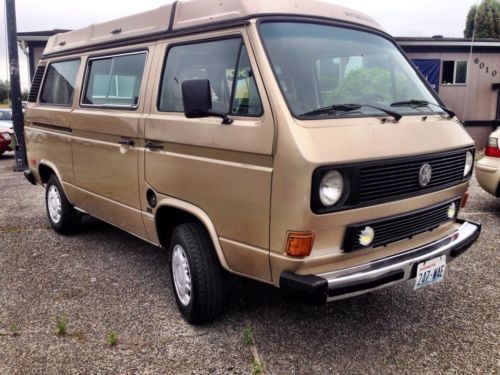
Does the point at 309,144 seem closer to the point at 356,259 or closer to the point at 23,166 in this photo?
the point at 356,259

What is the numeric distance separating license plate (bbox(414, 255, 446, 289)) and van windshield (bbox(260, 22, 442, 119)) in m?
1.00

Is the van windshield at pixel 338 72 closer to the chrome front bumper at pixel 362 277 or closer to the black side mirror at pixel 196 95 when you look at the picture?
the black side mirror at pixel 196 95

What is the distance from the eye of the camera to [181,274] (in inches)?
138

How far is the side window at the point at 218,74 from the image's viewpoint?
9.66 ft

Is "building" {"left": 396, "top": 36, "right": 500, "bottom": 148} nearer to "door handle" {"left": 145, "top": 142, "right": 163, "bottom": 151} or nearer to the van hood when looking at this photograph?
the van hood

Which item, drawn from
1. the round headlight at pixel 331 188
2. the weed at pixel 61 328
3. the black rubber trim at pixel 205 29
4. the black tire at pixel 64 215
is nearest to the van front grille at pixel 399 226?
the round headlight at pixel 331 188

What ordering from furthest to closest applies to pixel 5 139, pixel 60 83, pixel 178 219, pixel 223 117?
1. pixel 5 139
2. pixel 60 83
3. pixel 178 219
4. pixel 223 117

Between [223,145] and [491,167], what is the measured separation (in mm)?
4287

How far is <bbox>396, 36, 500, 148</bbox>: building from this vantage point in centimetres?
1600

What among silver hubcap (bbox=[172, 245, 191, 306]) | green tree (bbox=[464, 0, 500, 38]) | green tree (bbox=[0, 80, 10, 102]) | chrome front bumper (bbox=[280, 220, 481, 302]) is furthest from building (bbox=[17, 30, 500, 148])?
green tree (bbox=[0, 80, 10, 102])

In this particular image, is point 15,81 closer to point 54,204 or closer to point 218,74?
point 54,204

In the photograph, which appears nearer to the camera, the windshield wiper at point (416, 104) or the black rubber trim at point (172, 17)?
the windshield wiper at point (416, 104)

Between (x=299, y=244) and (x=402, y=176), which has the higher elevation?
(x=402, y=176)

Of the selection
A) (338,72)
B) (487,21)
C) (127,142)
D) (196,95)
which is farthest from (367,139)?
(487,21)
